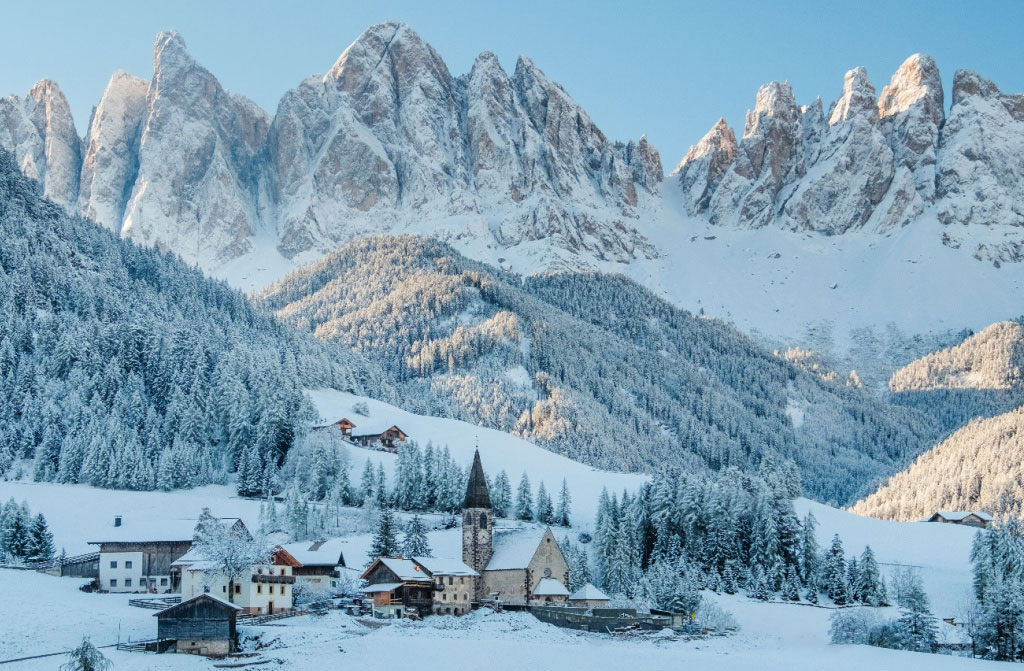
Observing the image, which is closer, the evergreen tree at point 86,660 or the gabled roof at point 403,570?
the evergreen tree at point 86,660

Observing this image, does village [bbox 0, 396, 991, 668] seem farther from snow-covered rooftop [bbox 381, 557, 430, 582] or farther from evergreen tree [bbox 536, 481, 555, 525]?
evergreen tree [bbox 536, 481, 555, 525]

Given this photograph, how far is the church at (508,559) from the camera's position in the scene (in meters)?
89.8

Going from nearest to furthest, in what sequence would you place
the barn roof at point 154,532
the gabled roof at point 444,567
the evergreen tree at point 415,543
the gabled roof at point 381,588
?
the gabled roof at point 381,588 < the gabled roof at point 444,567 < the barn roof at point 154,532 < the evergreen tree at point 415,543

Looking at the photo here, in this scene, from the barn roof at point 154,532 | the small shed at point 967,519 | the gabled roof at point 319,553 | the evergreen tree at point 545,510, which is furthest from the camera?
the small shed at point 967,519

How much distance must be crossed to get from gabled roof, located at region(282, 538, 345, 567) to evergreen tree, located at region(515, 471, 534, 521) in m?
22.5

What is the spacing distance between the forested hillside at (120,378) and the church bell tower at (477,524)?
4331cm

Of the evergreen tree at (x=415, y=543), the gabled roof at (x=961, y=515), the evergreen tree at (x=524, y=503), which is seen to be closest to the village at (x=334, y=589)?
the evergreen tree at (x=415, y=543)

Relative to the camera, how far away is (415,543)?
100 m

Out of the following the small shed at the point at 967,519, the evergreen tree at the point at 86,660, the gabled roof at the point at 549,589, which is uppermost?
the small shed at the point at 967,519

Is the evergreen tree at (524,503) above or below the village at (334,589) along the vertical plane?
above

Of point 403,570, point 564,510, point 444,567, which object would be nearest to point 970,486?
point 564,510

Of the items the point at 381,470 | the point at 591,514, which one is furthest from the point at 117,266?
the point at 591,514

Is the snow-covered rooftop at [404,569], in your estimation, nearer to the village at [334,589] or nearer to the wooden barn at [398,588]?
the wooden barn at [398,588]

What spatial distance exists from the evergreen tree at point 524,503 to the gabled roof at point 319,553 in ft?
73.8
